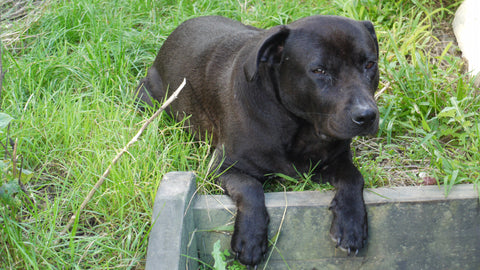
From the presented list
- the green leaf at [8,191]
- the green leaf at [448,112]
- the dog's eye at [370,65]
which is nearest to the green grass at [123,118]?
the green leaf at [448,112]

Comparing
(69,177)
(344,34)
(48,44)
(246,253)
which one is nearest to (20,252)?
(69,177)

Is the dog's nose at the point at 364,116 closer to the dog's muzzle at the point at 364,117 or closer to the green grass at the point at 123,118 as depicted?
the dog's muzzle at the point at 364,117

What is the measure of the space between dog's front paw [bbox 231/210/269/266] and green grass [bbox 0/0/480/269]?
0.41 m

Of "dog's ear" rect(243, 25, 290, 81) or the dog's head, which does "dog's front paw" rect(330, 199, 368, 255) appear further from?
"dog's ear" rect(243, 25, 290, 81)

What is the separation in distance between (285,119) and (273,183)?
0.47 meters

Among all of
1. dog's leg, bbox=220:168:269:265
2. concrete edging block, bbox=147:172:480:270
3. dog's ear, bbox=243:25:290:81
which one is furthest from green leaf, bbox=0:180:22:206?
dog's ear, bbox=243:25:290:81

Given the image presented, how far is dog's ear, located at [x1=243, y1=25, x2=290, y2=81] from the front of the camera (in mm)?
2508

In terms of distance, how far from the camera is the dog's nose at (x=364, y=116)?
238cm

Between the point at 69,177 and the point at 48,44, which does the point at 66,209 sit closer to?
the point at 69,177

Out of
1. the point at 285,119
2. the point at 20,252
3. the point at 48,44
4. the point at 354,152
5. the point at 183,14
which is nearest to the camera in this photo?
the point at 20,252

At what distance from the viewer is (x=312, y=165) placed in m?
2.86

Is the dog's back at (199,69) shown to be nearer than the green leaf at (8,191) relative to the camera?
No

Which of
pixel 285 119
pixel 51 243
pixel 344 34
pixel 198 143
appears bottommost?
pixel 198 143

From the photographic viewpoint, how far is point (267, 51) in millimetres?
2607
